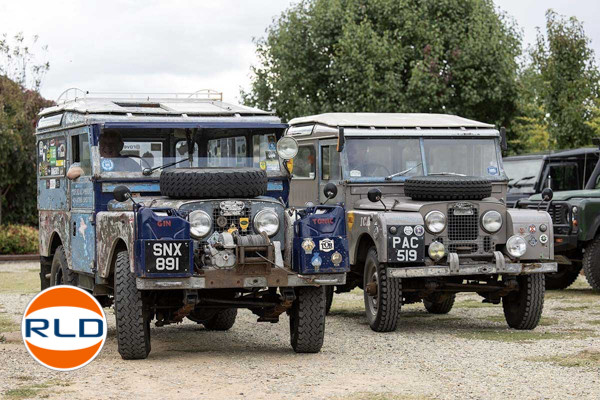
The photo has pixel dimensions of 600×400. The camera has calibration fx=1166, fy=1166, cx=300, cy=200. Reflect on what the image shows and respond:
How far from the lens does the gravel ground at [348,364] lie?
345 inches

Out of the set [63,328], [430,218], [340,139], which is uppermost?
[340,139]

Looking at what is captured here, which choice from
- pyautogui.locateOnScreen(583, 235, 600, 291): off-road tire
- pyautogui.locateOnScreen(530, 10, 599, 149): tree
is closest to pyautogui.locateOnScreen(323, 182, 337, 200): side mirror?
pyautogui.locateOnScreen(583, 235, 600, 291): off-road tire

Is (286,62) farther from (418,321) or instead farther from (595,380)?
(595,380)

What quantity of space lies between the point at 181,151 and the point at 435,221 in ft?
9.33

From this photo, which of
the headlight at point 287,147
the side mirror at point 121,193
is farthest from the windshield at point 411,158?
the side mirror at point 121,193

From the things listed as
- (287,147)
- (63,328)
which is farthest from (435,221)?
(63,328)

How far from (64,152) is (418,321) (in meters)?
4.66

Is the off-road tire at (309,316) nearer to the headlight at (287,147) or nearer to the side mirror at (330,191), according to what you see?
the side mirror at (330,191)

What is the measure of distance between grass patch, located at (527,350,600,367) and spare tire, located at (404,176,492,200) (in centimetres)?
250

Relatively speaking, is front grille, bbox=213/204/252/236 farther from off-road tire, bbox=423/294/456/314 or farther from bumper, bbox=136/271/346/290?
off-road tire, bbox=423/294/456/314

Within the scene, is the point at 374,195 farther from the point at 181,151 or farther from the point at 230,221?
the point at 230,221

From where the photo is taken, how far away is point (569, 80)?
92.8 feet

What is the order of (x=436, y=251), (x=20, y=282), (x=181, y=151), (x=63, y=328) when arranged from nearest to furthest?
(x=63, y=328) → (x=181, y=151) → (x=436, y=251) → (x=20, y=282)

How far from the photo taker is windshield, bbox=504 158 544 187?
21584 mm
